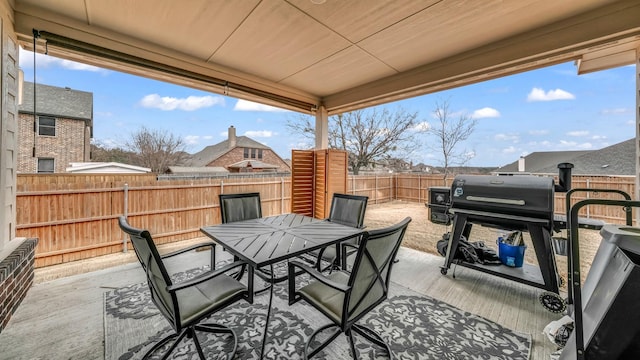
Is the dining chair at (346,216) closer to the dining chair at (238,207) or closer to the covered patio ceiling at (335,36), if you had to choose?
the dining chair at (238,207)

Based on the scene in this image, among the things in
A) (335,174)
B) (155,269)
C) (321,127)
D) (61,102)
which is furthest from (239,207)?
(61,102)

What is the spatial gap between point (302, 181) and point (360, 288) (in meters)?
3.97

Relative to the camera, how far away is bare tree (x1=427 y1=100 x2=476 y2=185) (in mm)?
9516

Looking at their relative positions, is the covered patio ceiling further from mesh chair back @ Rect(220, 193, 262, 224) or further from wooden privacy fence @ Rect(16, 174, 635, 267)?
wooden privacy fence @ Rect(16, 174, 635, 267)

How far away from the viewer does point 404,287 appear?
2832 mm

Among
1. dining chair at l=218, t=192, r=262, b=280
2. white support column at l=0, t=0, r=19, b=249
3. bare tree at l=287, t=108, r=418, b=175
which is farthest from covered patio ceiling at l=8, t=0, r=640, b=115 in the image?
bare tree at l=287, t=108, r=418, b=175

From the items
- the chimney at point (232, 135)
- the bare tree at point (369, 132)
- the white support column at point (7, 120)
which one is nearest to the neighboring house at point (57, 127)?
the chimney at point (232, 135)


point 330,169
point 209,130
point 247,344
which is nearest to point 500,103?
point 330,169

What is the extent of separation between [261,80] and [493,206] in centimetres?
387

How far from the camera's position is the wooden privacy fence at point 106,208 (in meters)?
3.36

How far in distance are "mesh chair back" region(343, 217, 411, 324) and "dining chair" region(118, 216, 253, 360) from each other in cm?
82

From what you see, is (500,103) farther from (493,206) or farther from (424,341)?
(424,341)

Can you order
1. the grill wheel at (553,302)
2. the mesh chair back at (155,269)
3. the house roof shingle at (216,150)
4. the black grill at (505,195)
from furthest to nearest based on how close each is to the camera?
the house roof shingle at (216,150) < the black grill at (505,195) < the grill wheel at (553,302) < the mesh chair back at (155,269)

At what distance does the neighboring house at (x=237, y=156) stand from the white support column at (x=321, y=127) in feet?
34.0
